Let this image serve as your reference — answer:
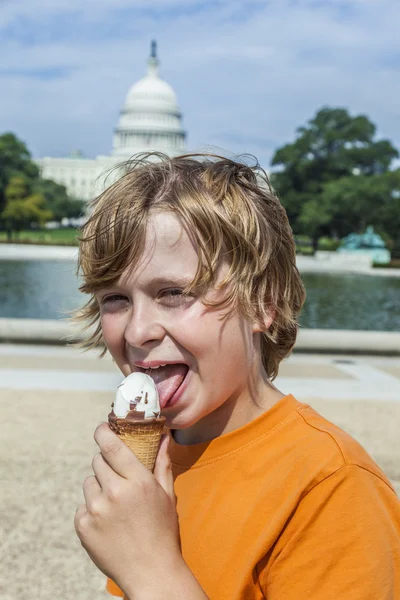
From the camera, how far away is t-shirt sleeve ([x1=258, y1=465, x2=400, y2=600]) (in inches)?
47.7

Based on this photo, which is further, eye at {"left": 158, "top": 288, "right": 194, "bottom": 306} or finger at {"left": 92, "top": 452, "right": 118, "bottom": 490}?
eye at {"left": 158, "top": 288, "right": 194, "bottom": 306}

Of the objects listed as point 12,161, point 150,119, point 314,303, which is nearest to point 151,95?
point 150,119

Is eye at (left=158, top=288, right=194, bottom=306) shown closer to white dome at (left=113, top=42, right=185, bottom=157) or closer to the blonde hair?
the blonde hair

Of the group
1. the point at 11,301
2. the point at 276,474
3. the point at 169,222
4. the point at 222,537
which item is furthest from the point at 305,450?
the point at 11,301

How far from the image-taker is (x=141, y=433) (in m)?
1.32

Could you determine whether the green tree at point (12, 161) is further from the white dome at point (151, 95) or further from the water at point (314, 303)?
the water at point (314, 303)

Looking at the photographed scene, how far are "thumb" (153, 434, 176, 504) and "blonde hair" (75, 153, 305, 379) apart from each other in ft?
0.96

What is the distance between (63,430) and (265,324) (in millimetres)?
3645

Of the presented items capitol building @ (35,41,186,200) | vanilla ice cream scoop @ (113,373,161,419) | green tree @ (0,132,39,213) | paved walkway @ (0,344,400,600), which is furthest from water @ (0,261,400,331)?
capitol building @ (35,41,186,200)

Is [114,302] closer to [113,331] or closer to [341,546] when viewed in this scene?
[113,331]

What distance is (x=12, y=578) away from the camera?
9.52 feet

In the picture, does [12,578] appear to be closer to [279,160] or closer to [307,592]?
[307,592]

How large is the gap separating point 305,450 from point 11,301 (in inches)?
673

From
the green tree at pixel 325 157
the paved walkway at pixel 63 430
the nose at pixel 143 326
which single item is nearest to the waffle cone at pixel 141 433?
the nose at pixel 143 326
